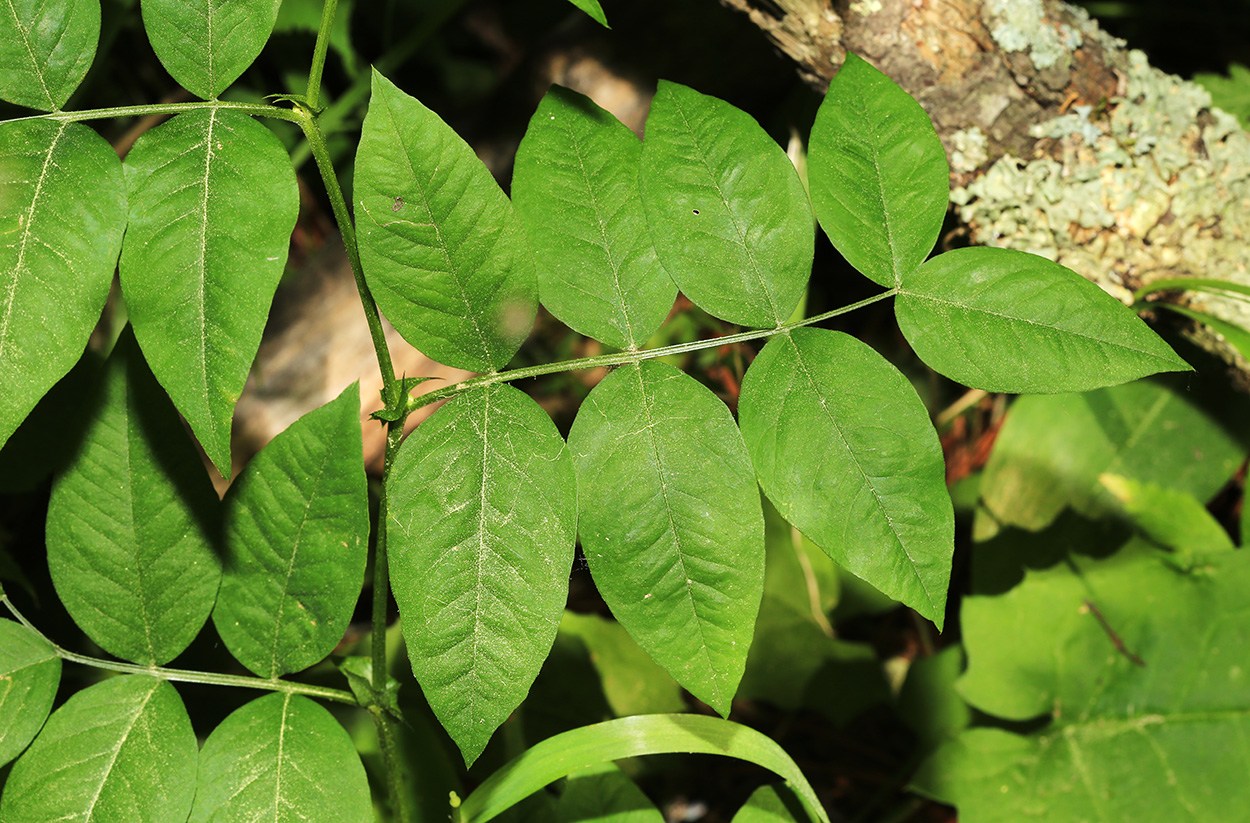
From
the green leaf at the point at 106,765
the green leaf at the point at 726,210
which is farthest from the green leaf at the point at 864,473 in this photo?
the green leaf at the point at 106,765

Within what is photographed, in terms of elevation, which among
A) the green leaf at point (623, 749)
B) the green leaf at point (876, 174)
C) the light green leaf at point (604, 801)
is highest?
the green leaf at point (876, 174)

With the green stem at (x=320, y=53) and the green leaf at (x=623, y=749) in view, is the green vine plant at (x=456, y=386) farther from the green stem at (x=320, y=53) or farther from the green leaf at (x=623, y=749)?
the green leaf at (x=623, y=749)

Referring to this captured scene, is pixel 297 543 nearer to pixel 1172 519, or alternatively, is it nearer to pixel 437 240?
pixel 437 240

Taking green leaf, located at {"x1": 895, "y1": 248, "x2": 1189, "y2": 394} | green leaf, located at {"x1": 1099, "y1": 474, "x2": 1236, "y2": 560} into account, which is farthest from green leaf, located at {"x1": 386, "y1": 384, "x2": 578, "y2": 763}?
green leaf, located at {"x1": 1099, "y1": 474, "x2": 1236, "y2": 560}

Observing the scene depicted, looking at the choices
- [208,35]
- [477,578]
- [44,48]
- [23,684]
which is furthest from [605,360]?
[23,684]

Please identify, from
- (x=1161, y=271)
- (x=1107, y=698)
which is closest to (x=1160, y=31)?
(x=1161, y=271)

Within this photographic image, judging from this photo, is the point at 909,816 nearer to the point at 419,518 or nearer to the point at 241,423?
the point at 419,518
